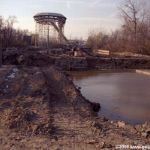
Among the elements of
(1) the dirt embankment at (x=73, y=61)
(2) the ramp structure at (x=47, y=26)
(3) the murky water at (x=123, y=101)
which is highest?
(2) the ramp structure at (x=47, y=26)

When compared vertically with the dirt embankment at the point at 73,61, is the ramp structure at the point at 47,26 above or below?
above

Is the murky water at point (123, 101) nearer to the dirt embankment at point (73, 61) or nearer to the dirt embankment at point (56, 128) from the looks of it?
the dirt embankment at point (56, 128)

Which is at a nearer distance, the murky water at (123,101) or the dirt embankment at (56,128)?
the dirt embankment at (56,128)

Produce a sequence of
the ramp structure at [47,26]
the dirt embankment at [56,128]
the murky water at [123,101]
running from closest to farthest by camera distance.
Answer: the dirt embankment at [56,128], the murky water at [123,101], the ramp structure at [47,26]

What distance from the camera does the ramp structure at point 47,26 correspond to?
46.2 meters

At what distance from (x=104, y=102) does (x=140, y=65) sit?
67.6ft

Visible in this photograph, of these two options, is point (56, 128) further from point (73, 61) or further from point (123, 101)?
point (73, 61)

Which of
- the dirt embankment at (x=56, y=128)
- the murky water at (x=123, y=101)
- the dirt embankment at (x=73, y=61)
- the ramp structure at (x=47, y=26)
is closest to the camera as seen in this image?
the dirt embankment at (x=56, y=128)

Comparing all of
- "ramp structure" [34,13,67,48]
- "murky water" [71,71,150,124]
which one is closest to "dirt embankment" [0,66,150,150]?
"murky water" [71,71,150,124]

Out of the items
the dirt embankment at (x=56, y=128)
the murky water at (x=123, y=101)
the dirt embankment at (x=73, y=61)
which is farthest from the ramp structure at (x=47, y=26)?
the dirt embankment at (x=56, y=128)

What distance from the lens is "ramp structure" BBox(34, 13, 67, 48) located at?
46.2m

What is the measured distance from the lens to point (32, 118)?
25.0ft

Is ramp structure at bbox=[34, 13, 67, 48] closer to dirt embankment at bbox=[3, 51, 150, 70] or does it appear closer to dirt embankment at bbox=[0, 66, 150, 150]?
dirt embankment at bbox=[3, 51, 150, 70]

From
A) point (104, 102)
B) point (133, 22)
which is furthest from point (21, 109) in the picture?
point (133, 22)
